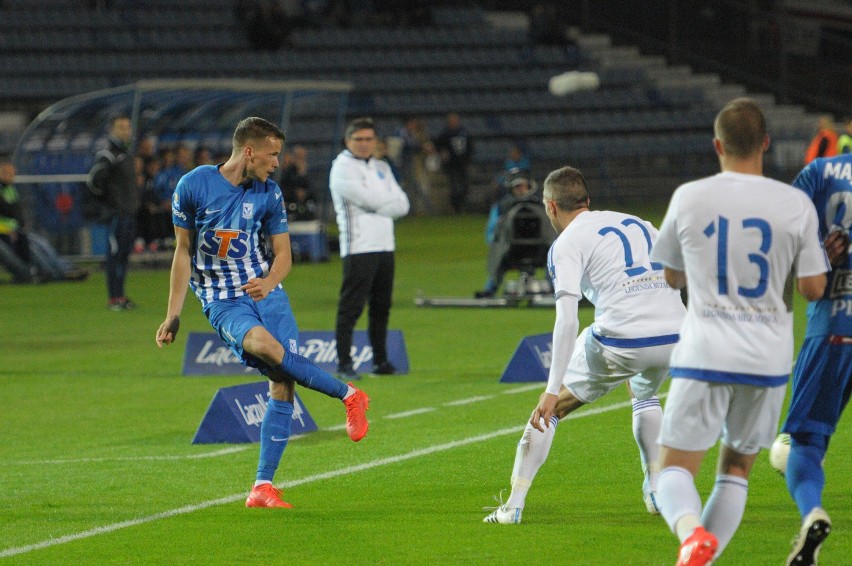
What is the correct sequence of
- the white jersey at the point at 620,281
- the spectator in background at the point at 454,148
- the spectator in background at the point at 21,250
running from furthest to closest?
1. the spectator in background at the point at 454,148
2. the spectator in background at the point at 21,250
3. the white jersey at the point at 620,281

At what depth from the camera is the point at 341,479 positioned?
7727 mm

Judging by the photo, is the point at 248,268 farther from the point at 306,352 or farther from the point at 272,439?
the point at 306,352

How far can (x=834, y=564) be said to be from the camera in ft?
18.3

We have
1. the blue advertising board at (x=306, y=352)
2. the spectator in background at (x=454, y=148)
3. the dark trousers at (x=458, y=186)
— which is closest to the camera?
the blue advertising board at (x=306, y=352)

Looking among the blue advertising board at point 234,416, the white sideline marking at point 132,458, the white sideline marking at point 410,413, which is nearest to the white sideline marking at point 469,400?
the white sideline marking at point 410,413

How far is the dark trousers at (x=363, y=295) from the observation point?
11.4 meters

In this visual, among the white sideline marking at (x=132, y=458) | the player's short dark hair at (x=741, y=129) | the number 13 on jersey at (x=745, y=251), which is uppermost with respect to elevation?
the player's short dark hair at (x=741, y=129)

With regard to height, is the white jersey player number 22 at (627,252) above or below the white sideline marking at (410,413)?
above

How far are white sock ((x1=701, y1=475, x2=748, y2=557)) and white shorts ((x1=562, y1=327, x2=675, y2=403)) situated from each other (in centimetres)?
128

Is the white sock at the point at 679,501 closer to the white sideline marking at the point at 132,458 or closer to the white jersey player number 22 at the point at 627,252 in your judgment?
the white jersey player number 22 at the point at 627,252

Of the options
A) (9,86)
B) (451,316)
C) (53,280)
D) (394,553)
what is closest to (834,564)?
(394,553)

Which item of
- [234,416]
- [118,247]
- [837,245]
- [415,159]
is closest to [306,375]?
[234,416]

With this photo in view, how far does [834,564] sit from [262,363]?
2973 mm

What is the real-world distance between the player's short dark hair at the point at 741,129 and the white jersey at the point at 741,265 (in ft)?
0.31
